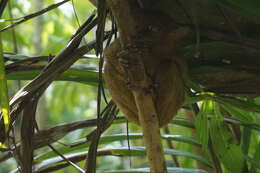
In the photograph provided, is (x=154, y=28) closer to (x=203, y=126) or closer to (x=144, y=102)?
(x=144, y=102)

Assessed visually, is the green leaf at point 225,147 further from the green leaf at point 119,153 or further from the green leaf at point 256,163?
the green leaf at point 119,153

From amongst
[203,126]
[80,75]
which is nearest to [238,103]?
[203,126]

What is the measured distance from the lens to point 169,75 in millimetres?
553

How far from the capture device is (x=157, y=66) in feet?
1.80

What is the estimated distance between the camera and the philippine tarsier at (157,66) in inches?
21.2

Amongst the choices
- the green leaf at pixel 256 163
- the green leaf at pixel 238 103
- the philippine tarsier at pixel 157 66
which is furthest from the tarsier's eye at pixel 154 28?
the green leaf at pixel 256 163

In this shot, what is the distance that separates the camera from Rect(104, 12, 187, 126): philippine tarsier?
539mm

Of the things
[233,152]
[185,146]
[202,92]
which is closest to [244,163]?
[233,152]

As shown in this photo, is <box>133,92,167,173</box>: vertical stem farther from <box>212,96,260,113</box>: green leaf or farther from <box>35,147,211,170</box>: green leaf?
<box>35,147,211,170</box>: green leaf

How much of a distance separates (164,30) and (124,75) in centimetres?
8

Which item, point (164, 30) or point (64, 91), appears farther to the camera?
point (64, 91)

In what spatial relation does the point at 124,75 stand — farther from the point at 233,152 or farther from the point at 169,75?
the point at 233,152

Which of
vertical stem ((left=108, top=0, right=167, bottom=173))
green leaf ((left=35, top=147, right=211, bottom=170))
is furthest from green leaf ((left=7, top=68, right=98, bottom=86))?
vertical stem ((left=108, top=0, right=167, bottom=173))

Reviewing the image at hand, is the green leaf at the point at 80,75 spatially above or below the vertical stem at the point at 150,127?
above
